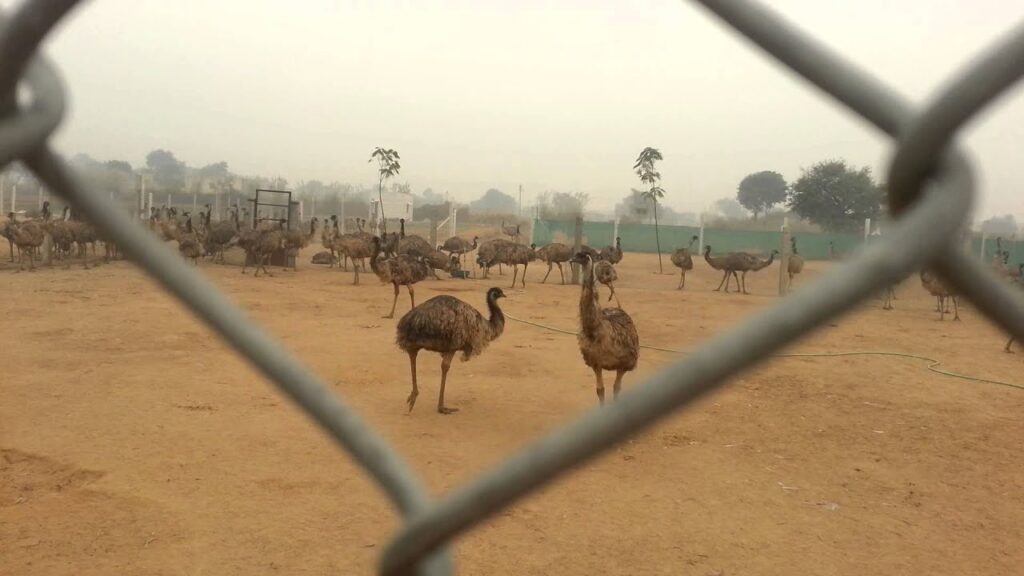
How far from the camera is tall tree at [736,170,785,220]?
58406 millimetres

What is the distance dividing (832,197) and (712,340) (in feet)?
113

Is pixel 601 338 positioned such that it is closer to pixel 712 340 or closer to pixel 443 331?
pixel 443 331

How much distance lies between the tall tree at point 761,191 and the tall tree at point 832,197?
24311mm

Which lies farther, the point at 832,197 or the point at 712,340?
the point at 832,197

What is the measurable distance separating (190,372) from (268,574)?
16.5ft

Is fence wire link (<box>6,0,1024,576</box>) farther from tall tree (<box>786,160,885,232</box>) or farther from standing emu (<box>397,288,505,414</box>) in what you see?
tall tree (<box>786,160,885,232</box>)

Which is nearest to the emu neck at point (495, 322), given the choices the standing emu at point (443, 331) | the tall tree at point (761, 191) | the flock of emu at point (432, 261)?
the flock of emu at point (432, 261)

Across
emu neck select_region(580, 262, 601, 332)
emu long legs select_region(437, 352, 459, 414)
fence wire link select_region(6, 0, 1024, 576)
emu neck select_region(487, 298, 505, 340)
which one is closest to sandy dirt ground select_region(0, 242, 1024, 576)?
emu long legs select_region(437, 352, 459, 414)

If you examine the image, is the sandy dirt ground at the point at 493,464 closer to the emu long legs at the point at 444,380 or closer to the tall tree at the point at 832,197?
the emu long legs at the point at 444,380

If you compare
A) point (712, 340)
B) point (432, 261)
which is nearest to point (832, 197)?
A: point (432, 261)

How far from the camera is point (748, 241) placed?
116 feet

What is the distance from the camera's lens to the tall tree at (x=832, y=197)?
28.9 metres

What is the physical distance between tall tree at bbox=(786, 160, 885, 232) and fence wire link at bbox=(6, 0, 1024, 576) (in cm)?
2948

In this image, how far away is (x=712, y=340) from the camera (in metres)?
0.61
